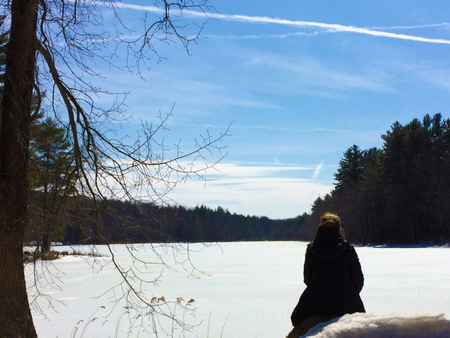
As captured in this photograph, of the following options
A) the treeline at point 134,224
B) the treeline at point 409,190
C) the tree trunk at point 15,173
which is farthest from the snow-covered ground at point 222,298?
the treeline at point 409,190

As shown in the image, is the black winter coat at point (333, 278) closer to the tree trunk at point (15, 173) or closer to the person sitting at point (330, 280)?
the person sitting at point (330, 280)

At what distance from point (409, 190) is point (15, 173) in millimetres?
46013

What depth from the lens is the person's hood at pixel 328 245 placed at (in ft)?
14.7

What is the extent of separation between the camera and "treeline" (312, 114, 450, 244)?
4297 centimetres

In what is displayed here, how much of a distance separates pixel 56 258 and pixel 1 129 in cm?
2006

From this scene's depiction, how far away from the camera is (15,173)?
4.61 meters

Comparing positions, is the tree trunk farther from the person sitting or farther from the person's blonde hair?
the person's blonde hair

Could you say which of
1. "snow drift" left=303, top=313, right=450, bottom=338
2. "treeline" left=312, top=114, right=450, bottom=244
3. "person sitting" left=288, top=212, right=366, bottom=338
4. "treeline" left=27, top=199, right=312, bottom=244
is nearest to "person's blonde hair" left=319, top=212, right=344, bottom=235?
"person sitting" left=288, top=212, right=366, bottom=338

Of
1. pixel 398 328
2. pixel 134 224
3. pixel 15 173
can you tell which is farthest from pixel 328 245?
pixel 15 173

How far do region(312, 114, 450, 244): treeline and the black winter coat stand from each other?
3971 centimetres

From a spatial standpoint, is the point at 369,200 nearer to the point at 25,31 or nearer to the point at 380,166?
the point at 380,166

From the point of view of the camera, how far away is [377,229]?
4875cm

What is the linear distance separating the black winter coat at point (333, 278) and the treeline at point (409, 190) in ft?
130

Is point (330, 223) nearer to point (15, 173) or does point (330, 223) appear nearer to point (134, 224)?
point (134, 224)
